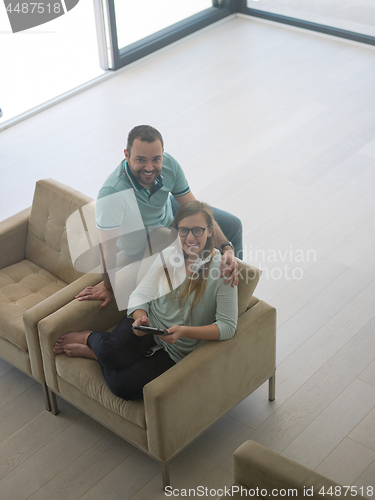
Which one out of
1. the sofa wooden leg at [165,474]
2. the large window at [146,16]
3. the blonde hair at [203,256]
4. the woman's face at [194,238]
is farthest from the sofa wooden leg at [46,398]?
the large window at [146,16]

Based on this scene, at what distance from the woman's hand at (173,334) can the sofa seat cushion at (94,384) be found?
0.97 feet

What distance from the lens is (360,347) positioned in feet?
10.4

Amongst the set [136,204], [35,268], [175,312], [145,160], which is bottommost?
[35,268]

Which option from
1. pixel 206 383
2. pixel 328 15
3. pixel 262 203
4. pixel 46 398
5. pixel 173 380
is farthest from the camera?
pixel 328 15

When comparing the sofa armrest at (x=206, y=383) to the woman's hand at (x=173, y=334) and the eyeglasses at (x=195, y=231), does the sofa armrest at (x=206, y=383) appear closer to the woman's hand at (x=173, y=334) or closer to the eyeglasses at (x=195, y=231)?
the woman's hand at (x=173, y=334)

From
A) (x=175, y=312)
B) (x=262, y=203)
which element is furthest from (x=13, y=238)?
(x=262, y=203)

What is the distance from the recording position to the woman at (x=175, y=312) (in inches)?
94.5

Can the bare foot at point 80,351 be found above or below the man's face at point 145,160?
below

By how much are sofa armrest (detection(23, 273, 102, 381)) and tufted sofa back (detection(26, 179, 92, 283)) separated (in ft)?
0.84

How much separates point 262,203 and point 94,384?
2.18 metres

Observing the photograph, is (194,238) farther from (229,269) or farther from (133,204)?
(133,204)

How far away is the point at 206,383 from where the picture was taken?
2465 mm

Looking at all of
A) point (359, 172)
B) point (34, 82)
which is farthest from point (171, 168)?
point (34, 82)

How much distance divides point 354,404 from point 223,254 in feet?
3.21
